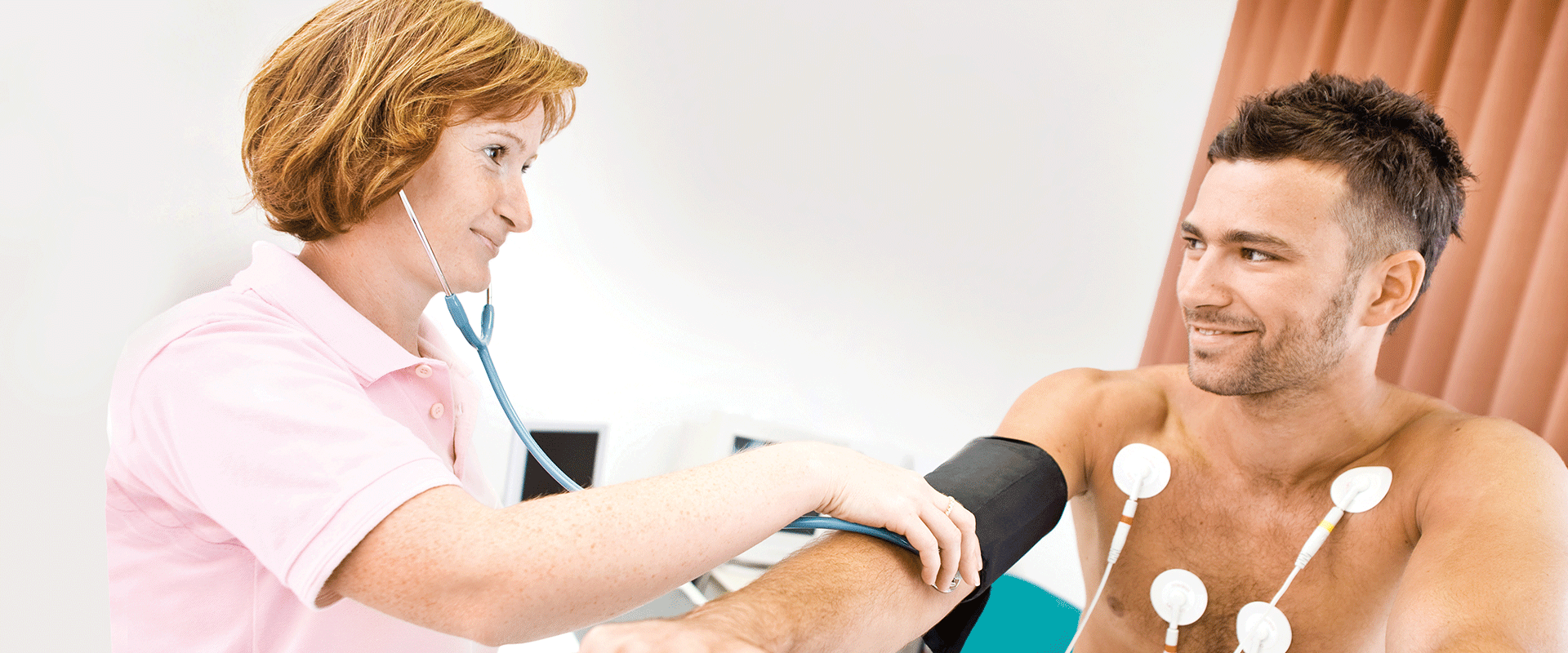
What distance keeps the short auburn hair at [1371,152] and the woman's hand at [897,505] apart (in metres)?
0.82

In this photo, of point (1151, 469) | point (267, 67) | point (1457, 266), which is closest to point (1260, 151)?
point (1151, 469)

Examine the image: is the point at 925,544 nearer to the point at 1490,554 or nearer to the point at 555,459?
the point at 1490,554

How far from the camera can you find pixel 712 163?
2465 mm

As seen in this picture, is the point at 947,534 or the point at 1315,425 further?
the point at 1315,425

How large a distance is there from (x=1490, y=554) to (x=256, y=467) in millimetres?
1361

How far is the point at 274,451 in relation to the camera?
2.21ft

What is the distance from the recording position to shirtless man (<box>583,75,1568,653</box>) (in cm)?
123

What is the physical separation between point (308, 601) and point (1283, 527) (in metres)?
1.38

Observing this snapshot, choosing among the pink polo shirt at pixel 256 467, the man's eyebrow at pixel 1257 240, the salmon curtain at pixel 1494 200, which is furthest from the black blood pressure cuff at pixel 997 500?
the salmon curtain at pixel 1494 200

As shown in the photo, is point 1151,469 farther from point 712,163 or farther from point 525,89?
point 712,163

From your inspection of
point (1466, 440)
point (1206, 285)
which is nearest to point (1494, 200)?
point (1466, 440)

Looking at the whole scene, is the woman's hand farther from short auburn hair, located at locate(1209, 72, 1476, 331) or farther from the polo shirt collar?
short auburn hair, located at locate(1209, 72, 1476, 331)

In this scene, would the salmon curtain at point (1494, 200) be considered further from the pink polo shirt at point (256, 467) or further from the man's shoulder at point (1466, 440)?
the pink polo shirt at point (256, 467)

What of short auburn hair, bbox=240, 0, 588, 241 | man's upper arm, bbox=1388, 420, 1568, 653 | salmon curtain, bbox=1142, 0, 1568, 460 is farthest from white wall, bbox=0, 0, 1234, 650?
man's upper arm, bbox=1388, 420, 1568, 653
